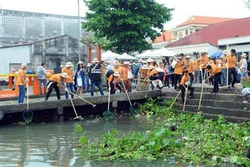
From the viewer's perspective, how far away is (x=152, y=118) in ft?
48.2

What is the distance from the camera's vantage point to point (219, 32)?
1273 inches

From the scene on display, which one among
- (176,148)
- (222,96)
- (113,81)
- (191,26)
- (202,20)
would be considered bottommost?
(176,148)

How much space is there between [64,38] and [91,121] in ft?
59.7

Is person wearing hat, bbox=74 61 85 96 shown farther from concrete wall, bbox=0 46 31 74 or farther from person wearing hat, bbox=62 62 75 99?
concrete wall, bbox=0 46 31 74

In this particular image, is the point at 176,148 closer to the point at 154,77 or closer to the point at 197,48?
the point at 154,77

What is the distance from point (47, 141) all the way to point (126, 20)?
1599 cm

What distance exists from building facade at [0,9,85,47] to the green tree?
15.7 metres

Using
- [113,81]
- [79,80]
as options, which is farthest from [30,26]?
[113,81]

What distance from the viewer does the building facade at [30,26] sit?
39281 millimetres

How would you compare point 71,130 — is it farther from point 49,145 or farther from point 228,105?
point 228,105

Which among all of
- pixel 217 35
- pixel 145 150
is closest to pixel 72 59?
pixel 217 35

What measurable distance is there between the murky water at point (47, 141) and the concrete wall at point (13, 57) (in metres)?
A: 16.3

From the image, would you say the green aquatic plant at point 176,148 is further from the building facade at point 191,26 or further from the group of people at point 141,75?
the building facade at point 191,26

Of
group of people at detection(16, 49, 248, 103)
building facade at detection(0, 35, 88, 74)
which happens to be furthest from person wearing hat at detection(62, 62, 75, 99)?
building facade at detection(0, 35, 88, 74)
